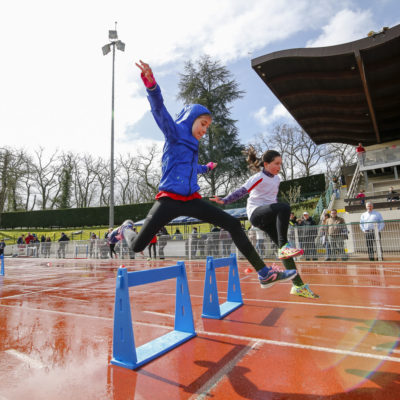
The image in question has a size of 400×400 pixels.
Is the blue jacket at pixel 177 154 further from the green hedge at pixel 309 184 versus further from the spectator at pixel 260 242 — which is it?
the green hedge at pixel 309 184

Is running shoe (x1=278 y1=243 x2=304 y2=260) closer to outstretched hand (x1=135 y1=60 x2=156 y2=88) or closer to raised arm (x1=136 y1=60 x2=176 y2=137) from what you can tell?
raised arm (x1=136 y1=60 x2=176 y2=137)

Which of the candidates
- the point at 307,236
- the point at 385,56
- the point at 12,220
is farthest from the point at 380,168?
the point at 12,220

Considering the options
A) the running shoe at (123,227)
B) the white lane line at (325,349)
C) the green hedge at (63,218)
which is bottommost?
the white lane line at (325,349)

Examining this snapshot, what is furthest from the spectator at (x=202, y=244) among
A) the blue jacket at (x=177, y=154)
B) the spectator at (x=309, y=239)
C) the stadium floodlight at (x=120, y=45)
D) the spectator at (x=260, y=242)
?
the stadium floodlight at (x=120, y=45)

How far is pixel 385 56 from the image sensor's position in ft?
53.2

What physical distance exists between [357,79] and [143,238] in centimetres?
2048

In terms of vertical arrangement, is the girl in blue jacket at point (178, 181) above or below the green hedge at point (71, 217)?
below

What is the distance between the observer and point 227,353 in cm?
264

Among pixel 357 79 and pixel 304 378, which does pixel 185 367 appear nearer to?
pixel 304 378

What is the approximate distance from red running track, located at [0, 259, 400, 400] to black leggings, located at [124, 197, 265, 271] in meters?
1.04

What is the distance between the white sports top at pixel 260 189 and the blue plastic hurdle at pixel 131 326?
4.35ft

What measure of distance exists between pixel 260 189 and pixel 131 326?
231cm

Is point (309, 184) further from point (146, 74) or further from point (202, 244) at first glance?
point (146, 74)

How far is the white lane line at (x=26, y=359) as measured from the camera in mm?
2538
